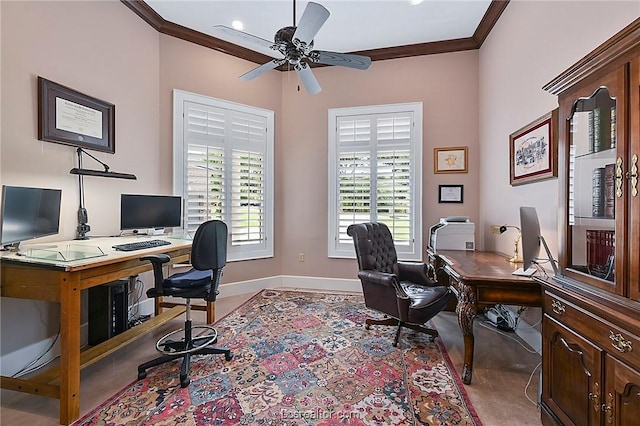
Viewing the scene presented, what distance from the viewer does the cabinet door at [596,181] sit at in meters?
1.23

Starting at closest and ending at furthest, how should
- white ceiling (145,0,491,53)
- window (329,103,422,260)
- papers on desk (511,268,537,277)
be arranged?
papers on desk (511,268,537,277) → white ceiling (145,0,491,53) → window (329,103,422,260)

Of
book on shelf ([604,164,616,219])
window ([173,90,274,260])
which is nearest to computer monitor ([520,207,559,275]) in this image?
book on shelf ([604,164,616,219])

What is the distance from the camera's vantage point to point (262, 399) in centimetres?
198

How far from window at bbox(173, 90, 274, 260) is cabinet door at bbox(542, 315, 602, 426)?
3.47 meters

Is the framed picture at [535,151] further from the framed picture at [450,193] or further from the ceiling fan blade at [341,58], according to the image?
the ceiling fan blade at [341,58]

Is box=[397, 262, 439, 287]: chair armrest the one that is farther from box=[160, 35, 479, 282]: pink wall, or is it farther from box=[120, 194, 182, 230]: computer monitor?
box=[120, 194, 182, 230]: computer monitor

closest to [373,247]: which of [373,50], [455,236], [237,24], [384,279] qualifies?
[384,279]

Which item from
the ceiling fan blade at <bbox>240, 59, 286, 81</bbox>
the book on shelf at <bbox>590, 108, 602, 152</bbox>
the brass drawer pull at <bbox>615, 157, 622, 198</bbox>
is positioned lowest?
the brass drawer pull at <bbox>615, 157, 622, 198</bbox>

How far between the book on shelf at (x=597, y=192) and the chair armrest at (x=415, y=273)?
1.74 metres

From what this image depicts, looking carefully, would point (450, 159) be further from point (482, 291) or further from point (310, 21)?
point (310, 21)

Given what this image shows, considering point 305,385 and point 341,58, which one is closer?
point 305,385

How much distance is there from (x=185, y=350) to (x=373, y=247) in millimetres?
1844

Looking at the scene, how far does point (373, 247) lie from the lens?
9.98 ft

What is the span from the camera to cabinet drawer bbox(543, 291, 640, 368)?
1103 mm
